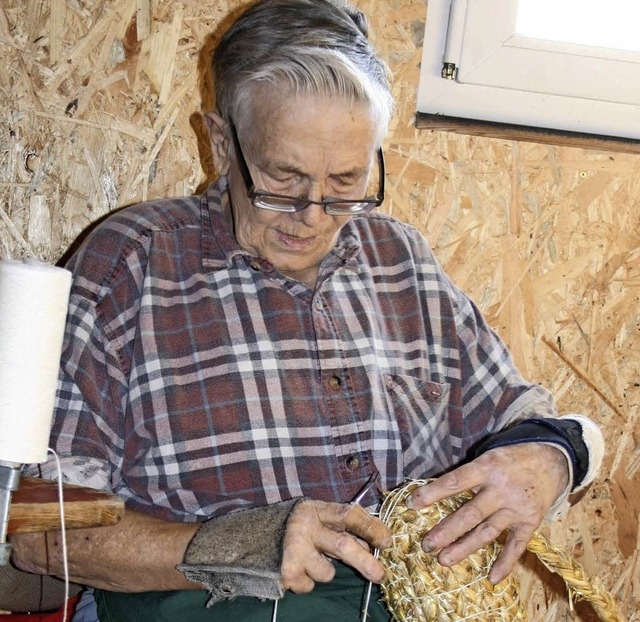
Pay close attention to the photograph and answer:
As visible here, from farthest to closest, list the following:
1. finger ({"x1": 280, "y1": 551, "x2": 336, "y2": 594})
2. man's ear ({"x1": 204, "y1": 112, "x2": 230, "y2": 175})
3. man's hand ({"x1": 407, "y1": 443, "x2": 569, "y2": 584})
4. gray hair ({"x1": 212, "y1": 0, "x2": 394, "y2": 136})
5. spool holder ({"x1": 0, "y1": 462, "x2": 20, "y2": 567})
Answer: man's ear ({"x1": 204, "y1": 112, "x2": 230, "y2": 175}), gray hair ({"x1": 212, "y1": 0, "x2": 394, "y2": 136}), man's hand ({"x1": 407, "y1": 443, "x2": 569, "y2": 584}), finger ({"x1": 280, "y1": 551, "x2": 336, "y2": 594}), spool holder ({"x1": 0, "y1": 462, "x2": 20, "y2": 567})

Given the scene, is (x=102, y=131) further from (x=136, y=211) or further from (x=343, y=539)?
(x=343, y=539)

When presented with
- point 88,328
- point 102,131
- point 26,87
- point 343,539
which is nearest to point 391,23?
point 102,131

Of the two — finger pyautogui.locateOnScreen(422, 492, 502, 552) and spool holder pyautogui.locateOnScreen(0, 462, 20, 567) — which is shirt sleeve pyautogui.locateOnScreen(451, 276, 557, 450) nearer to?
finger pyautogui.locateOnScreen(422, 492, 502, 552)

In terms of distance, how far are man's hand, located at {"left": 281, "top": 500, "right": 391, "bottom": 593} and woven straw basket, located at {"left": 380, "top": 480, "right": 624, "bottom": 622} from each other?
0.15 ft

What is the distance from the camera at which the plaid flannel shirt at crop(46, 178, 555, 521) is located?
4.58ft

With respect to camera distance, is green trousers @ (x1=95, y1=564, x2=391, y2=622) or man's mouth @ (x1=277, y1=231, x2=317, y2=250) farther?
man's mouth @ (x1=277, y1=231, x2=317, y2=250)

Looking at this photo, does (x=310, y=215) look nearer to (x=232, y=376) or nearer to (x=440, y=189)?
(x=232, y=376)

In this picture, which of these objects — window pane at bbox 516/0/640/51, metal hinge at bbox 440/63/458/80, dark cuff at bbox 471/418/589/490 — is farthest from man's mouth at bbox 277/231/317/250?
window pane at bbox 516/0/640/51

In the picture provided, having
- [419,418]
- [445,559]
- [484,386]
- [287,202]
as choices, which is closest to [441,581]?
[445,559]

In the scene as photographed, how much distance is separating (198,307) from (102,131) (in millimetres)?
578

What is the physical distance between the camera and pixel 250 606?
1289 mm

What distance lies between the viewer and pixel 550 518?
1.46m

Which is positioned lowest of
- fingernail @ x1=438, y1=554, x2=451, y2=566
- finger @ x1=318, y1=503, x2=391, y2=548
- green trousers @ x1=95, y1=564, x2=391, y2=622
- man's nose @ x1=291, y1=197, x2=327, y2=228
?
green trousers @ x1=95, y1=564, x2=391, y2=622

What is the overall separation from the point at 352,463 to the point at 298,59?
2.14 feet
